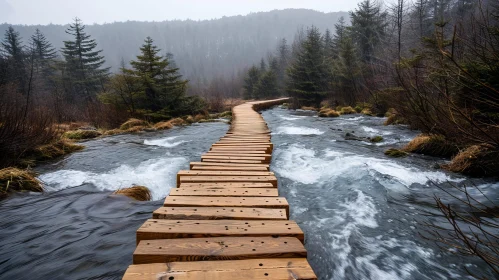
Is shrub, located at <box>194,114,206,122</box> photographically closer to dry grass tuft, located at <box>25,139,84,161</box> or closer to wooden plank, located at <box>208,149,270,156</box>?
dry grass tuft, located at <box>25,139,84,161</box>

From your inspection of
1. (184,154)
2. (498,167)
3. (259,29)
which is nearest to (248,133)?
(184,154)

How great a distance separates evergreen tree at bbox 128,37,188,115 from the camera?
13453 mm

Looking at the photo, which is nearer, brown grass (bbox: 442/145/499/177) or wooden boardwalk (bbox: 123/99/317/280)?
wooden boardwalk (bbox: 123/99/317/280)

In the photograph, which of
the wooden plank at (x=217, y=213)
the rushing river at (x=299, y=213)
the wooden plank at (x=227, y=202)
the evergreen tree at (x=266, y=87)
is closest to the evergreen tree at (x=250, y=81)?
the evergreen tree at (x=266, y=87)

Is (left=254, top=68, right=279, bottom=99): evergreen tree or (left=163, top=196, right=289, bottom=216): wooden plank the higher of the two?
A: (left=254, top=68, right=279, bottom=99): evergreen tree

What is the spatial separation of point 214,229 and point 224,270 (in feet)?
2.00

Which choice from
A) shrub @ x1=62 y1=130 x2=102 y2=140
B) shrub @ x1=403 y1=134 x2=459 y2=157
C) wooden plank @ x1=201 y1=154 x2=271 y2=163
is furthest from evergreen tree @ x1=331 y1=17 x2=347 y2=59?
wooden plank @ x1=201 y1=154 x2=271 y2=163

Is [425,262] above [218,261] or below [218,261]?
below

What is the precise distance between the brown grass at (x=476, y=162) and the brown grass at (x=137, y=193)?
618cm

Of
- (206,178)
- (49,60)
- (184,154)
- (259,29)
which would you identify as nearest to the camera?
(206,178)

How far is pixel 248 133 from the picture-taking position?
9.02m

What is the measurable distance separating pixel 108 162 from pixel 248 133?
4260 mm

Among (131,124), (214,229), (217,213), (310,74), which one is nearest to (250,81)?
(310,74)

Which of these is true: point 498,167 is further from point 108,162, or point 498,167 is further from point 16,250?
point 108,162
